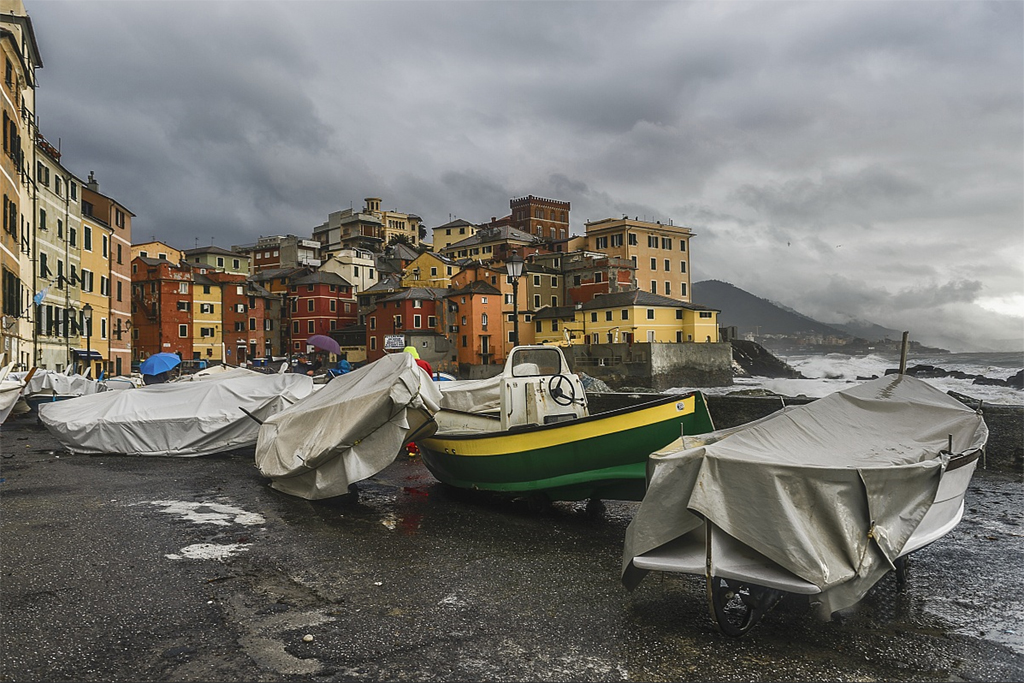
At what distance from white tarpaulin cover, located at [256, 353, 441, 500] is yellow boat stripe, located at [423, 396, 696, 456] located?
0.93 metres

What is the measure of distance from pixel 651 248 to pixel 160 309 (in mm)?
56313

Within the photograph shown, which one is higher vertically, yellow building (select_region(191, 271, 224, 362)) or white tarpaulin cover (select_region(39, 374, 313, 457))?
yellow building (select_region(191, 271, 224, 362))

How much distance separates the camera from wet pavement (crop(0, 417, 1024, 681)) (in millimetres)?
4508

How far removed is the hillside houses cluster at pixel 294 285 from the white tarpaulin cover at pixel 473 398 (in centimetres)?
610

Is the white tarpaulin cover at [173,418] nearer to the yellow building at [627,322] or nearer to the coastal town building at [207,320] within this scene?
the yellow building at [627,322]

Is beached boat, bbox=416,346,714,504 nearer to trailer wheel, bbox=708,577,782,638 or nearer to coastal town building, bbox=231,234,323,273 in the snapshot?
trailer wheel, bbox=708,577,782,638

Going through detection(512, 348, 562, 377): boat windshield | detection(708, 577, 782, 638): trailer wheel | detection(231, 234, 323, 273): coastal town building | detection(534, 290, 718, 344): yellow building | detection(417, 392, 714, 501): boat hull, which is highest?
detection(231, 234, 323, 273): coastal town building

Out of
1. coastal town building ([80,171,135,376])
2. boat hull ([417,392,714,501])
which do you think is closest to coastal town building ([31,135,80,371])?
coastal town building ([80,171,135,376])

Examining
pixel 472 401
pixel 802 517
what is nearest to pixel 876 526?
pixel 802 517

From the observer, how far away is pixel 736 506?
4820 millimetres

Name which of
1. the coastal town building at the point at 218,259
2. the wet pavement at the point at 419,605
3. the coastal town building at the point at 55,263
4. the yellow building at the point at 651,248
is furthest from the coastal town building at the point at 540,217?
the wet pavement at the point at 419,605

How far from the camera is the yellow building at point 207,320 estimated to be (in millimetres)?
70938

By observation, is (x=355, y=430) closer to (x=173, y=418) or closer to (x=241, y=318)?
(x=173, y=418)

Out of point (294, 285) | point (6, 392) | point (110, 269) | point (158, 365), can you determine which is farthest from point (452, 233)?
point (6, 392)
